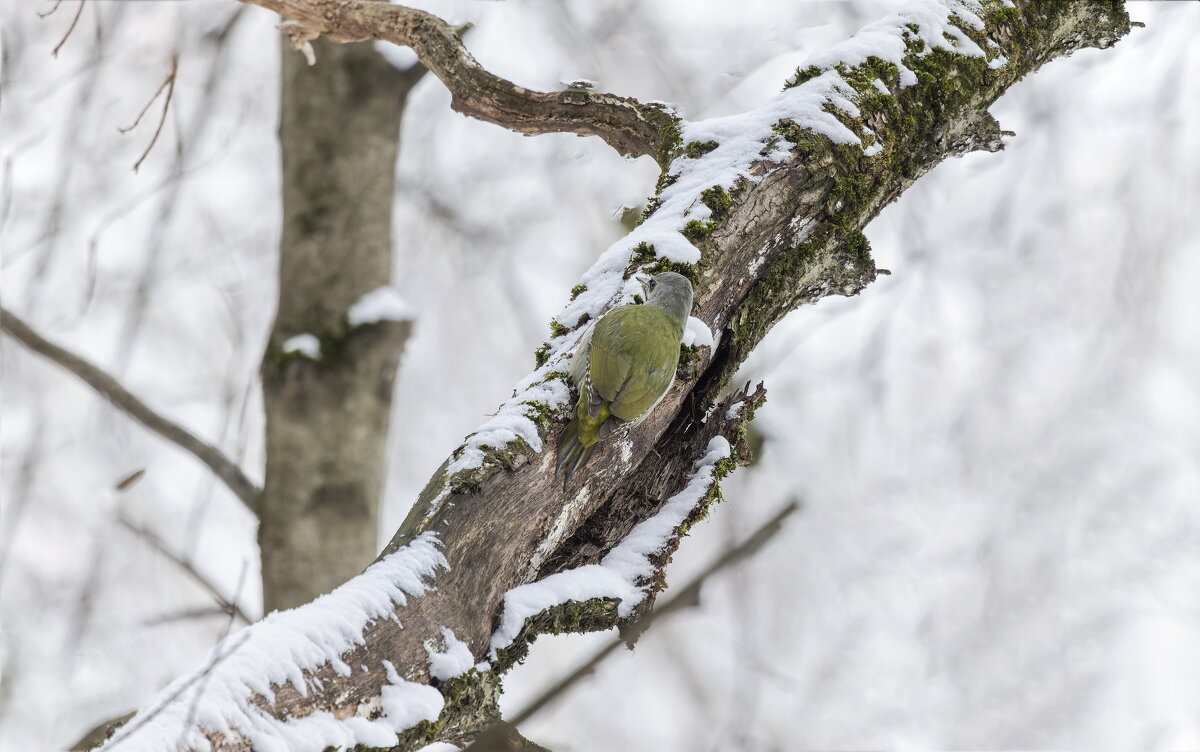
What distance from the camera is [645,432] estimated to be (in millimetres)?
2713

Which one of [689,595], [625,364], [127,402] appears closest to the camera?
[689,595]

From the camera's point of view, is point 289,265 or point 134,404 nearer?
point 134,404

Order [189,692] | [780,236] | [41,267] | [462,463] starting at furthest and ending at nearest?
[41,267], [780,236], [462,463], [189,692]

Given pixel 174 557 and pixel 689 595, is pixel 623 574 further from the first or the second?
pixel 174 557

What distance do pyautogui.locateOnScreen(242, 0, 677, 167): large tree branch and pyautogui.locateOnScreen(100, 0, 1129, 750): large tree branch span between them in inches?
12.3

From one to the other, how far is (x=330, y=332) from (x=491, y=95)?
2119mm

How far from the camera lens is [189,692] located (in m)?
1.54

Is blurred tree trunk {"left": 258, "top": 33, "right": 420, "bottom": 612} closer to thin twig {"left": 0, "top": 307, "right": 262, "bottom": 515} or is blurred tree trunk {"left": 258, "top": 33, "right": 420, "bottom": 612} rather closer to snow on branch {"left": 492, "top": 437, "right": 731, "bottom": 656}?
thin twig {"left": 0, "top": 307, "right": 262, "bottom": 515}

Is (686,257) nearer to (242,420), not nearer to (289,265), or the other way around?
(242,420)

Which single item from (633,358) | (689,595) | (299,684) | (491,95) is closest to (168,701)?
(299,684)

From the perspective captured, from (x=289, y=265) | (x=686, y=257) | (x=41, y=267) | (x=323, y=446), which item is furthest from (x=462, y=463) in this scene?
(x=41, y=267)

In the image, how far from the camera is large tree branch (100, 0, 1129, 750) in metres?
1.73

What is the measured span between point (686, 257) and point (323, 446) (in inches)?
119

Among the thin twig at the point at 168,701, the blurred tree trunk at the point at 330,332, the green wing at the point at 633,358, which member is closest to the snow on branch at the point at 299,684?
the thin twig at the point at 168,701
